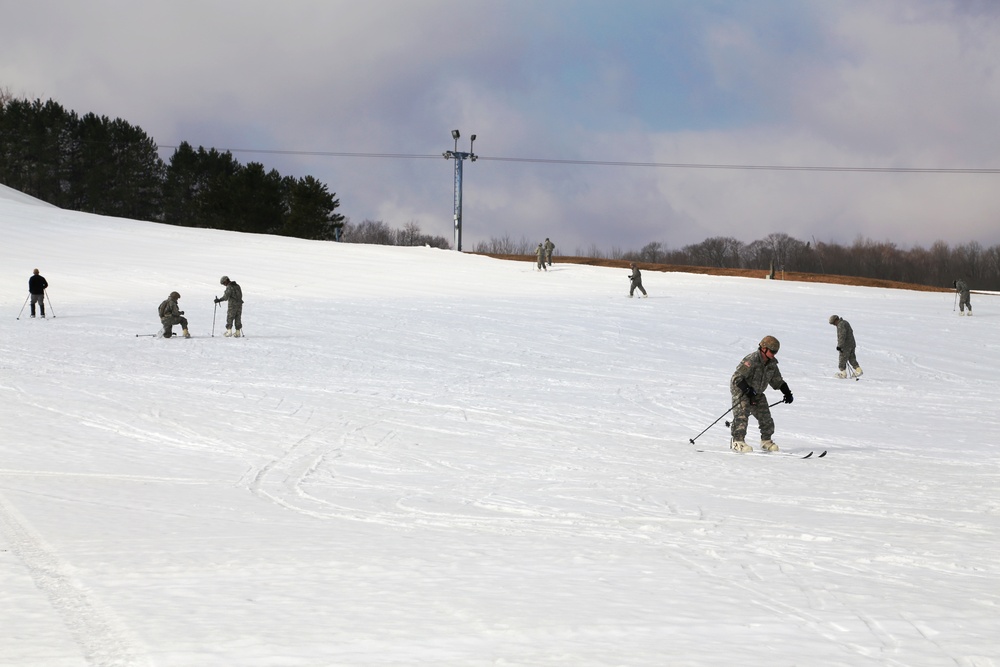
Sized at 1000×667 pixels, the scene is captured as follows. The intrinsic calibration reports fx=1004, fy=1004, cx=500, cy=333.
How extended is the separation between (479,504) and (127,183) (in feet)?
247

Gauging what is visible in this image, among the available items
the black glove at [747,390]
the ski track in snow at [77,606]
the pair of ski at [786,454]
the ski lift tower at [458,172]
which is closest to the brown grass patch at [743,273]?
the ski lift tower at [458,172]

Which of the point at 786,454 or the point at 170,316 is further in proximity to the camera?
the point at 170,316

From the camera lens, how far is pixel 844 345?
1981 centimetres

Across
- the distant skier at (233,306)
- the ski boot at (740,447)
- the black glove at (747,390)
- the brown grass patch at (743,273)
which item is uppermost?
the brown grass patch at (743,273)

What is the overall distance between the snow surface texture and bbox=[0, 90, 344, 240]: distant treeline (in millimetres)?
51337

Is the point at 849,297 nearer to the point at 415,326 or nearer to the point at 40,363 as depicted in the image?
the point at 415,326

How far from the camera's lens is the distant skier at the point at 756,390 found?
11645 mm

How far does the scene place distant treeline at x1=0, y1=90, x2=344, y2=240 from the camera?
74812 mm

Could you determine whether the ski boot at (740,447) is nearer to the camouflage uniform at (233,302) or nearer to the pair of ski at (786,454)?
the pair of ski at (786,454)

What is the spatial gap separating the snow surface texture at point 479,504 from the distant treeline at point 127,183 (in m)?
51.3

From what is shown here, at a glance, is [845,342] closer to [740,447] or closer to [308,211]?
[740,447]

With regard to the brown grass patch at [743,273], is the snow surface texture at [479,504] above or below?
below

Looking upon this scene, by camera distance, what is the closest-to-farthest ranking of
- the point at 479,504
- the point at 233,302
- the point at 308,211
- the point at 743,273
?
the point at 479,504, the point at 233,302, the point at 743,273, the point at 308,211

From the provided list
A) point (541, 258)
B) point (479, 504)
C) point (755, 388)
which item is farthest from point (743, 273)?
point (479, 504)
